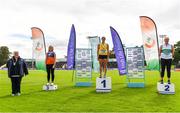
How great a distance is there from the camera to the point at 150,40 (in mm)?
17547

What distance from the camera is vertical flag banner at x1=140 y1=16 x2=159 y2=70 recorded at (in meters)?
17.3

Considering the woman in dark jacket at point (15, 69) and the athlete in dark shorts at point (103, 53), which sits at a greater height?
the athlete in dark shorts at point (103, 53)

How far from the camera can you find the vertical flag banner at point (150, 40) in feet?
56.9

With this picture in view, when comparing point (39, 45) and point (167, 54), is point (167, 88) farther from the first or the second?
point (39, 45)

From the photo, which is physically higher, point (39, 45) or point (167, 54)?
point (39, 45)

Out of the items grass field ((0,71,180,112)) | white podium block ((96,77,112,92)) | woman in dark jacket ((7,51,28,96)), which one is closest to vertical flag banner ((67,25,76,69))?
white podium block ((96,77,112,92))

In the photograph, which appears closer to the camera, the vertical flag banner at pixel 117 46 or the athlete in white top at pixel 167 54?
the athlete in white top at pixel 167 54

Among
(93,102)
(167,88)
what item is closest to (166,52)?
(167,88)

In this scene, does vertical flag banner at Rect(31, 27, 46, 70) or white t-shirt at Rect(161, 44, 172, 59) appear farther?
vertical flag banner at Rect(31, 27, 46, 70)

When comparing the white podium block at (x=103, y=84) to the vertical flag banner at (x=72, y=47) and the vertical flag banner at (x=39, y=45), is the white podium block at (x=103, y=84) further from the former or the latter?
the vertical flag banner at (x=39, y=45)

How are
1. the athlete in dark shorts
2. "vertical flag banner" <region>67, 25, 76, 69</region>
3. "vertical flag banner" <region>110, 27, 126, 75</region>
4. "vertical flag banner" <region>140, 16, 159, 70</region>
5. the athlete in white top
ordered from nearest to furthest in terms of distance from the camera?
the athlete in white top → the athlete in dark shorts → "vertical flag banner" <region>140, 16, 159, 70</region> → "vertical flag banner" <region>110, 27, 126, 75</region> → "vertical flag banner" <region>67, 25, 76, 69</region>

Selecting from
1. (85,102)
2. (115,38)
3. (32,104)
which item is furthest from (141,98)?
(115,38)

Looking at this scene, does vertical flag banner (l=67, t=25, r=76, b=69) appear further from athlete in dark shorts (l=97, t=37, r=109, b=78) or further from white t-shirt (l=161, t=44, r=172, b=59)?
white t-shirt (l=161, t=44, r=172, b=59)

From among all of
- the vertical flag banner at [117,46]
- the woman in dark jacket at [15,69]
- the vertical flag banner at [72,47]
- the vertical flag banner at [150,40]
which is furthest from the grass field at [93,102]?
the vertical flag banner at [72,47]
